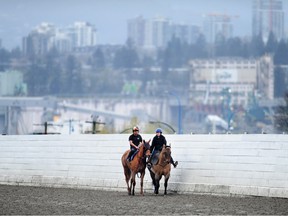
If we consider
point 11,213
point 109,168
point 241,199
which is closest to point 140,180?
point 109,168

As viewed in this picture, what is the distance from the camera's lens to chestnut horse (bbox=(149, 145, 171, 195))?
37.0 meters

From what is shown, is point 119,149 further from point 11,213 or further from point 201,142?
point 11,213

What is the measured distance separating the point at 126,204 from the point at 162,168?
14.6 ft

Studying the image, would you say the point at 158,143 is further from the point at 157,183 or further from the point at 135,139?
the point at 157,183

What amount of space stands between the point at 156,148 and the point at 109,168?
156 inches

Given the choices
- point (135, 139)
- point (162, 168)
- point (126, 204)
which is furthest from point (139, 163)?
point (126, 204)

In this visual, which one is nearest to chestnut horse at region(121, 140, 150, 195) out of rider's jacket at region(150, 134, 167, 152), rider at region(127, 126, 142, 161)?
rider at region(127, 126, 142, 161)

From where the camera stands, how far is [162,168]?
1464 inches

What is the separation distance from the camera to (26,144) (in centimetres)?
4456

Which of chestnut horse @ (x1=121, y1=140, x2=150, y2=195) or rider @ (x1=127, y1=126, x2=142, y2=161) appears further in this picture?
rider @ (x1=127, y1=126, x2=142, y2=161)

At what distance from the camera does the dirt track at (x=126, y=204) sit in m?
30.1

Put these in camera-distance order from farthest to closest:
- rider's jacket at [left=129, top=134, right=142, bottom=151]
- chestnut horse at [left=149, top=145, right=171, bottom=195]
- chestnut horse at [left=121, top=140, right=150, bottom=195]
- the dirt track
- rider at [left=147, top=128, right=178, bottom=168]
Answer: rider's jacket at [left=129, top=134, right=142, bottom=151] < rider at [left=147, top=128, right=178, bottom=168] < chestnut horse at [left=121, top=140, right=150, bottom=195] < chestnut horse at [left=149, top=145, right=171, bottom=195] < the dirt track

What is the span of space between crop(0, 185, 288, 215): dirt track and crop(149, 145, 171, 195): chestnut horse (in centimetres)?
37

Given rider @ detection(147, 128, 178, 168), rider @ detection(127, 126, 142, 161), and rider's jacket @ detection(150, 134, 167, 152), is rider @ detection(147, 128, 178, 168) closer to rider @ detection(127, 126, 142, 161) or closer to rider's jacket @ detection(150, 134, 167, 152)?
rider's jacket @ detection(150, 134, 167, 152)
